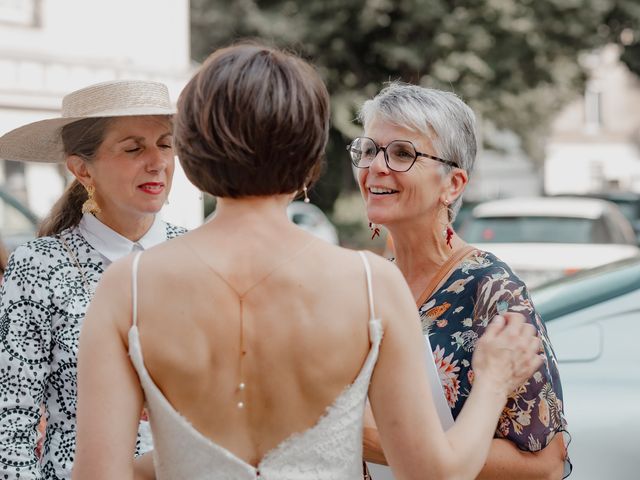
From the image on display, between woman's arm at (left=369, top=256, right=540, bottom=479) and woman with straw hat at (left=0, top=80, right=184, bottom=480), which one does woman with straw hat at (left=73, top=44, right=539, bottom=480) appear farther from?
woman with straw hat at (left=0, top=80, right=184, bottom=480)

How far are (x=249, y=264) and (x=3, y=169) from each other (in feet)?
45.7

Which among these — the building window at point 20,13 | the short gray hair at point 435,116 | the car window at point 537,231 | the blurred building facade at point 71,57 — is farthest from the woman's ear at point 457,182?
the building window at point 20,13

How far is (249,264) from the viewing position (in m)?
1.80

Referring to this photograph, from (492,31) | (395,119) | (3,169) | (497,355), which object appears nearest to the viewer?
(497,355)

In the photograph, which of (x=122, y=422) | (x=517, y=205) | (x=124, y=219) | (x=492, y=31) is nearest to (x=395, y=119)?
(x=124, y=219)

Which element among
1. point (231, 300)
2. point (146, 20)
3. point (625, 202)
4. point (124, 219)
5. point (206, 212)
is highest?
point (231, 300)

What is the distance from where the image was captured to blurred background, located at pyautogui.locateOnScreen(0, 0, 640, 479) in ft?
12.3

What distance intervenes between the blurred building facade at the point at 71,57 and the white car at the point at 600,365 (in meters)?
10.7

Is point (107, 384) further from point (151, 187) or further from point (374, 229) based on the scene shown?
point (374, 229)

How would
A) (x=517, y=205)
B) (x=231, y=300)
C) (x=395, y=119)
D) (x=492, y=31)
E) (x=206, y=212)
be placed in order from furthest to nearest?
(x=206, y=212)
(x=492, y=31)
(x=517, y=205)
(x=395, y=119)
(x=231, y=300)

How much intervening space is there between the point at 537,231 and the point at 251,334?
8.08 metres

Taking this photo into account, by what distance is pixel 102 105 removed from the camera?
2.69m

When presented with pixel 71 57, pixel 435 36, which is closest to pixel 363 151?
pixel 71 57

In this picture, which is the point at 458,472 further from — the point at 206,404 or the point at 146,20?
the point at 146,20
